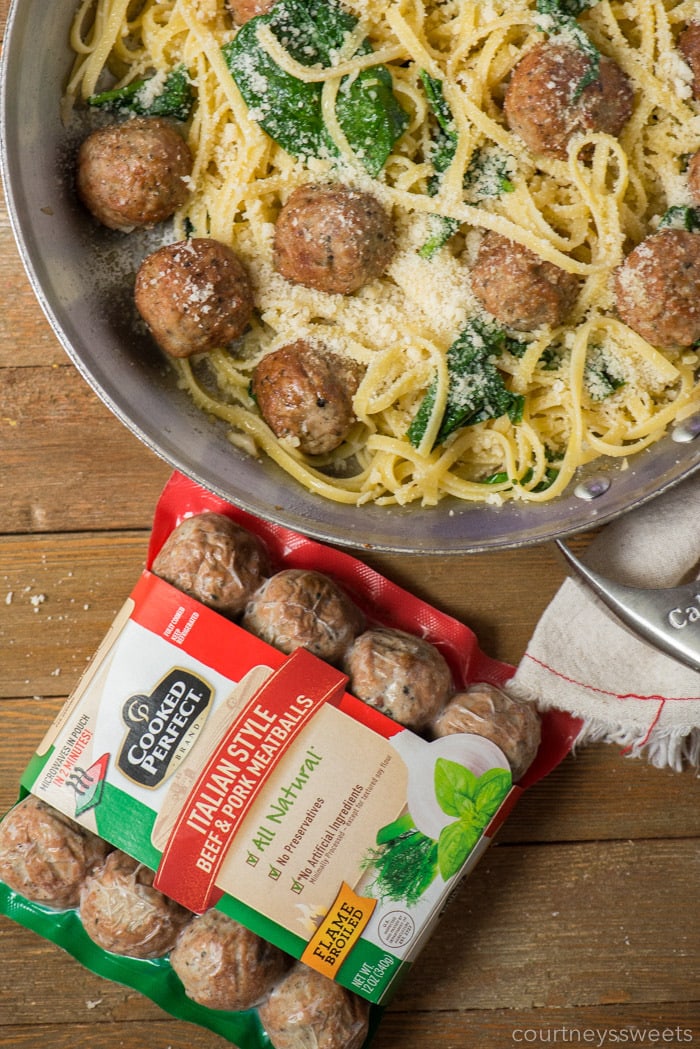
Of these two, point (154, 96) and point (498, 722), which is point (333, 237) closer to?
point (154, 96)

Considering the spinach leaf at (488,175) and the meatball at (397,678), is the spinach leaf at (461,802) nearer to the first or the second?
the meatball at (397,678)

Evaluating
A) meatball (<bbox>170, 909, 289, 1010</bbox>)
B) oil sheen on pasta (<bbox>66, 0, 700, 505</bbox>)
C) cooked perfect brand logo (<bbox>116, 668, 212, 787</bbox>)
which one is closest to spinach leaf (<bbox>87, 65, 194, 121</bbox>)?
oil sheen on pasta (<bbox>66, 0, 700, 505</bbox>)

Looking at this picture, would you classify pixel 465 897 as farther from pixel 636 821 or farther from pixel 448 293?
pixel 448 293

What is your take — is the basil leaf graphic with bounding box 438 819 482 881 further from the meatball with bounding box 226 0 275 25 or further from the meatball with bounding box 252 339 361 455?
the meatball with bounding box 226 0 275 25

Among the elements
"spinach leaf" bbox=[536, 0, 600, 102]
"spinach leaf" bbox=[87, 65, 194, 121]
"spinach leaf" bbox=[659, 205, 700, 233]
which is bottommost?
"spinach leaf" bbox=[87, 65, 194, 121]

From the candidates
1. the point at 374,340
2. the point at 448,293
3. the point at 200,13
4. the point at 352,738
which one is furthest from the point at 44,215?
the point at 352,738
